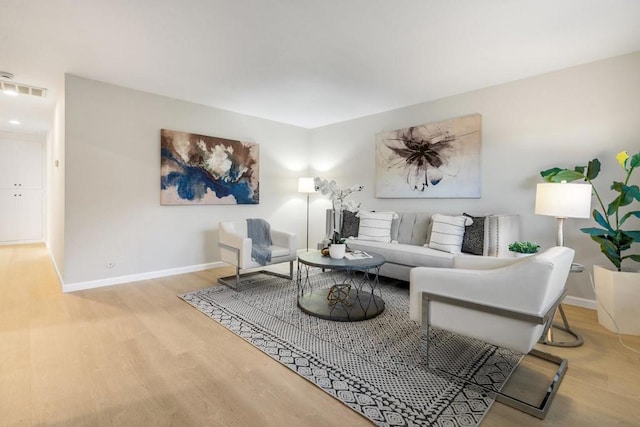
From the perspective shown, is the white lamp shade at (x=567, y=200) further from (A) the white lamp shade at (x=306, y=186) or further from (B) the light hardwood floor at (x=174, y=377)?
(A) the white lamp shade at (x=306, y=186)

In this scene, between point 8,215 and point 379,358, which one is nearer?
point 379,358

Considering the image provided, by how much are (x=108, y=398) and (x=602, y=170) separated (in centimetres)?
447

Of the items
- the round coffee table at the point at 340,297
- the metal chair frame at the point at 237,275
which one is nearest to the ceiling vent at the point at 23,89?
the metal chair frame at the point at 237,275

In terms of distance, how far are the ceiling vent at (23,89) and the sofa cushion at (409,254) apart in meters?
4.50

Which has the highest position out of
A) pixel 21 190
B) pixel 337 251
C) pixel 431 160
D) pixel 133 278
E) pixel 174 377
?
pixel 431 160

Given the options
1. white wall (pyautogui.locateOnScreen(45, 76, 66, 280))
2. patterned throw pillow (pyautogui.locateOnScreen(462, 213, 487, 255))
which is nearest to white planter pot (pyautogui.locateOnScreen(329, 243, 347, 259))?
patterned throw pillow (pyautogui.locateOnScreen(462, 213, 487, 255))

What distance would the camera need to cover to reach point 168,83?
12.2 feet

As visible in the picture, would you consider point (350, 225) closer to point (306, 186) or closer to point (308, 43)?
point (306, 186)

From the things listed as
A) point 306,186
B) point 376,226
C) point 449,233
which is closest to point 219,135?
point 306,186

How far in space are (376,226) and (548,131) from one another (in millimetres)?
2221

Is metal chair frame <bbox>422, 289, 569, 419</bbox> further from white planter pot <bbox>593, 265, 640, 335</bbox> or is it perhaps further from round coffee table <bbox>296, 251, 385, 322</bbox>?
white planter pot <bbox>593, 265, 640, 335</bbox>

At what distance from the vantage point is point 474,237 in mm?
3496

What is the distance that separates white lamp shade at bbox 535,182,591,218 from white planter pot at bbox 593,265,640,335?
58cm

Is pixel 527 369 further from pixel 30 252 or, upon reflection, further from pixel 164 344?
pixel 30 252
